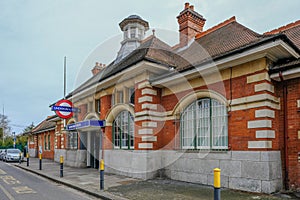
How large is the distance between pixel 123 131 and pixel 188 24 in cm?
694

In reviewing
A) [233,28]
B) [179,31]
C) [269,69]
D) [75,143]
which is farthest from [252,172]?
[75,143]

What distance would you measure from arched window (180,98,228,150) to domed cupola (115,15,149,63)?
29.5ft

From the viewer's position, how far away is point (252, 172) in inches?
343

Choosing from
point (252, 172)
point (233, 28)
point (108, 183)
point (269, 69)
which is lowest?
point (108, 183)

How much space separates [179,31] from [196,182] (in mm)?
8910

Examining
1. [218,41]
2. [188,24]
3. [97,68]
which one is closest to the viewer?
[218,41]

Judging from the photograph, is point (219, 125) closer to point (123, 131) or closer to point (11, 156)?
point (123, 131)

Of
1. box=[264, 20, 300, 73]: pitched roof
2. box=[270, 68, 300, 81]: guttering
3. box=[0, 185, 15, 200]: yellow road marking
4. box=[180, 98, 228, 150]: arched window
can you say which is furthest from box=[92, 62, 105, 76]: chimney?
box=[270, 68, 300, 81]: guttering

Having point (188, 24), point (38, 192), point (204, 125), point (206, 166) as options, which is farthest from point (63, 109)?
point (206, 166)

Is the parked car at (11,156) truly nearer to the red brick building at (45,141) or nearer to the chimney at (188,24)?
the red brick building at (45,141)

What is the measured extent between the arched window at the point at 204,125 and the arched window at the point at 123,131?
283cm

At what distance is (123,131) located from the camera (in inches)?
553

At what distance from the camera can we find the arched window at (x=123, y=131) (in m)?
13.4

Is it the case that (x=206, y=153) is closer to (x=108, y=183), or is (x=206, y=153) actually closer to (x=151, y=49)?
(x=108, y=183)
